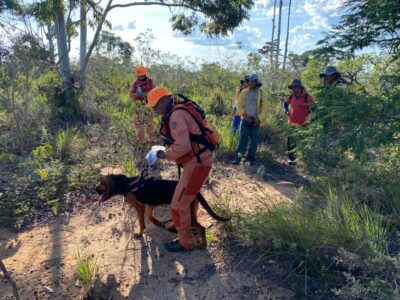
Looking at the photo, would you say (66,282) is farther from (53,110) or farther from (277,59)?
(277,59)

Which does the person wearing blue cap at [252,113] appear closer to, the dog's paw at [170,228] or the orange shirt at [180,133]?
the dog's paw at [170,228]

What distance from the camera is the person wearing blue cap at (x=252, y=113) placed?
6.19 meters

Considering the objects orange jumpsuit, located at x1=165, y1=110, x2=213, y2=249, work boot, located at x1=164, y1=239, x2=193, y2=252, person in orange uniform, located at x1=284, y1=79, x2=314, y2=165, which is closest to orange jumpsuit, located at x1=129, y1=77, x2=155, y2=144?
person in orange uniform, located at x1=284, y1=79, x2=314, y2=165

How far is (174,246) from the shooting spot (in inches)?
148

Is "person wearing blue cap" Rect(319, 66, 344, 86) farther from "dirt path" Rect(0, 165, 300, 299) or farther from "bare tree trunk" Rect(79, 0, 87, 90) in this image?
"bare tree trunk" Rect(79, 0, 87, 90)

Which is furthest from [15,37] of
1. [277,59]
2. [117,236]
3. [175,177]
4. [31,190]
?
[277,59]

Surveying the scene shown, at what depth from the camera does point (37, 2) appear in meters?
7.66

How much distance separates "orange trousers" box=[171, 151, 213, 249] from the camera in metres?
3.39

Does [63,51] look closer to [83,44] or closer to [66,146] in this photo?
[83,44]

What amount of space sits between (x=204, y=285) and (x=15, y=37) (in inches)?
206

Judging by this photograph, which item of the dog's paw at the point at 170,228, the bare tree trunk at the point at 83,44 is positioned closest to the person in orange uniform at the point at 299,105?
the dog's paw at the point at 170,228

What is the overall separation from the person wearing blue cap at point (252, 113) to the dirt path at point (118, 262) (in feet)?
5.17

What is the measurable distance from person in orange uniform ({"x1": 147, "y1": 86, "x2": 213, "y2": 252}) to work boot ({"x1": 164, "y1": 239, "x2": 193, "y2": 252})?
113 mm

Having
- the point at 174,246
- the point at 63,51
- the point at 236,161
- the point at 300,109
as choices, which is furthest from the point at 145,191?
the point at 63,51
